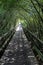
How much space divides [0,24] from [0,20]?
93 centimetres

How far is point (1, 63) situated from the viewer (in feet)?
33.3

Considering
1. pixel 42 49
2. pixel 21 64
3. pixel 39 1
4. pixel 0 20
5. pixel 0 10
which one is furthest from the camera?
pixel 0 20

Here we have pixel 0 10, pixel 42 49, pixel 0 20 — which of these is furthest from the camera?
pixel 0 20

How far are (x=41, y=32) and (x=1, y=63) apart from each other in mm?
9732

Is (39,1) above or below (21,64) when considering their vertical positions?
above

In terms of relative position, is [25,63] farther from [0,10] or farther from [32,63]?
[0,10]

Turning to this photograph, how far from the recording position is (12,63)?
1022 centimetres

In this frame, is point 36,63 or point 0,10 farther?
point 0,10

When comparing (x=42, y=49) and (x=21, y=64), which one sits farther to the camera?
(x=42, y=49)

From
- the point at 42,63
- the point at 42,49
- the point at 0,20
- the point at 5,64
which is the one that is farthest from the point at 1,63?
the point at 0,20

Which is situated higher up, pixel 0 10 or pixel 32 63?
pixel 0 10

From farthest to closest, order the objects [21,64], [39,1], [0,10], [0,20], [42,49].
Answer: [0,20] < [0,10] < [39,1] < [42,49] < [21,64]

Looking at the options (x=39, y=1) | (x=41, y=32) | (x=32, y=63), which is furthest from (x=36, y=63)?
(x=41, y=32)

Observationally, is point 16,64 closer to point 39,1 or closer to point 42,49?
point 42,49
